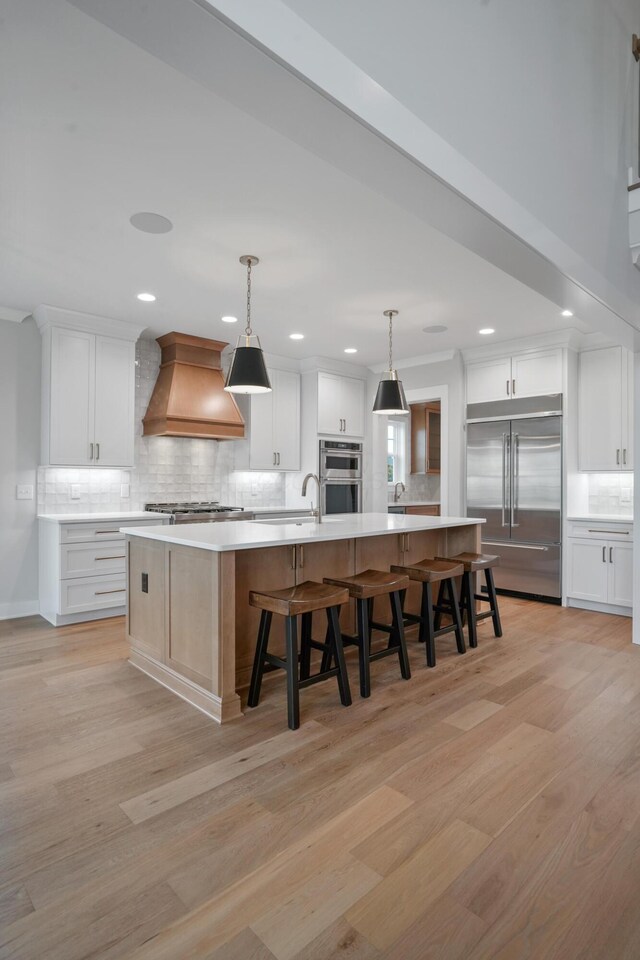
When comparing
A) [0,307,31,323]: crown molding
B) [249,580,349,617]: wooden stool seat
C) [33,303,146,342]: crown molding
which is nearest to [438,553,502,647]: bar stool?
[249,580,349,617]: wooden stool seat

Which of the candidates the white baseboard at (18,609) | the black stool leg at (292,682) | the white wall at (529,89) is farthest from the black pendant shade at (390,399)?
the white baseboard at (18,609)

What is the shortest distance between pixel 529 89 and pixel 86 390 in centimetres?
401

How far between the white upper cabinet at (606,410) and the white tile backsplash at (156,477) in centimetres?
352

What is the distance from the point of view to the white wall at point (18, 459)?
464 cm

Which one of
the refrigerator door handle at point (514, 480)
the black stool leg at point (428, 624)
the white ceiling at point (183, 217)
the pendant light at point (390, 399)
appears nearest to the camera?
the white ceiling at point (183, 217)

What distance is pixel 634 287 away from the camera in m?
3.26

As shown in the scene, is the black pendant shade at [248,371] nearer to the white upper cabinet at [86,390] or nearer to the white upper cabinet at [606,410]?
the white upper cabinet at [86,390]

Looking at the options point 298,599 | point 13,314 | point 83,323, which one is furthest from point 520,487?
point 13,314

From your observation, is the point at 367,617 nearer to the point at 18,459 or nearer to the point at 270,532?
the point at 270,532

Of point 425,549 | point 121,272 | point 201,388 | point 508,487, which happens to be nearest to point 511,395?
point 508,487

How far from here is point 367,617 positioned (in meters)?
3.15

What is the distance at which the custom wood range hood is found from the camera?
5.23m

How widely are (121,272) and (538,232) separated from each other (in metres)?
2.80

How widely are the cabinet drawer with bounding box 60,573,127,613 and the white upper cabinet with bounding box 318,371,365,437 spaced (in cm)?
288
